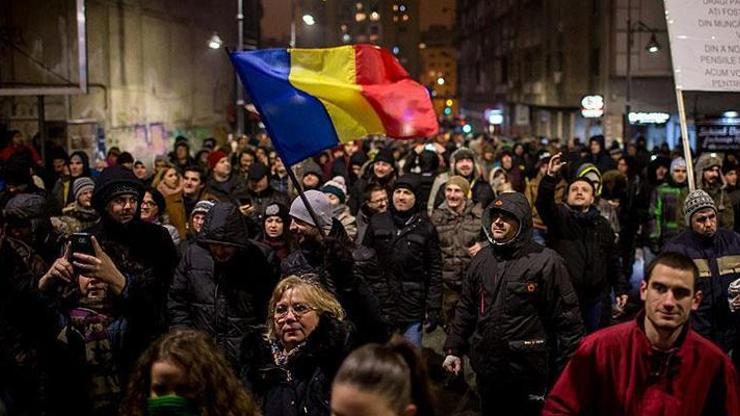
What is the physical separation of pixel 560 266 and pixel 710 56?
8.70 ft

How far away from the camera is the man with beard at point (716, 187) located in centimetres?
956

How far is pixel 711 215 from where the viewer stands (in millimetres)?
6965

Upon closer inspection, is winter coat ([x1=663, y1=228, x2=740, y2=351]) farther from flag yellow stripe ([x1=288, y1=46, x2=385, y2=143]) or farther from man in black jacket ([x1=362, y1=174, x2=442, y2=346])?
flag yellow stripe ([x1=288, y1=46, x2=385, y2=143])

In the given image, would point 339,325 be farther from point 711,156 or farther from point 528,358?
point 711,156

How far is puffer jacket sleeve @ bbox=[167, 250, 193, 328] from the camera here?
599cm

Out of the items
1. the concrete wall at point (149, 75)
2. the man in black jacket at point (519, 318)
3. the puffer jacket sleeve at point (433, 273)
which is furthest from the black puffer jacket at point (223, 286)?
the concrete wall at point (149, 75)

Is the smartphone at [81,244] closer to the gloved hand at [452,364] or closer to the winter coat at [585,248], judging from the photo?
the gloved hand at [452,364]

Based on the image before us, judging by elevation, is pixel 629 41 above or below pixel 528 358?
above

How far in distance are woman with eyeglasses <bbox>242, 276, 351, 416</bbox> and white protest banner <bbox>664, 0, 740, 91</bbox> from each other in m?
4.32

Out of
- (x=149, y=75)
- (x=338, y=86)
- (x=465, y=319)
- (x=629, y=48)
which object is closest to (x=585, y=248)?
(x=465, y=319)

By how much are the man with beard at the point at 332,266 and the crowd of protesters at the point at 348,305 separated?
1cm

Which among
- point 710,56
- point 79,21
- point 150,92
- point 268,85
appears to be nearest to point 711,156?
point 710,56

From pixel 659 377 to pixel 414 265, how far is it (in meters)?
4.42

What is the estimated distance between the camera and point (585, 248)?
7984 mm
